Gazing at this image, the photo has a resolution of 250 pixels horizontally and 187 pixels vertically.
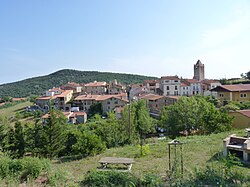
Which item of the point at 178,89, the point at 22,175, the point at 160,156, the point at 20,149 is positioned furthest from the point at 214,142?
the point at 178,89

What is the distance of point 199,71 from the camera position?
6047 cm

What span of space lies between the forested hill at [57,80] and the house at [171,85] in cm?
4316

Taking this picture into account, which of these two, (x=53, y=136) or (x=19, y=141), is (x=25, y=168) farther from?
(x=19, y=141)

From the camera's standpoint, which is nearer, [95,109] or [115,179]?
[115,179]

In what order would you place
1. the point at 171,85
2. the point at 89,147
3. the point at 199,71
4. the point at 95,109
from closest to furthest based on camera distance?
the point at 89,147 < the point at 95,109 < the point at 171,85 < the point at 199,71

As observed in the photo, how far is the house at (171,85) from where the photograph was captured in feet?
148

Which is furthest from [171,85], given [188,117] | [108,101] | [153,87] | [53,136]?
[53,136]

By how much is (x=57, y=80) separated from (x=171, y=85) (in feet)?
223

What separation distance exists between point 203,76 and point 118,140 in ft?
155

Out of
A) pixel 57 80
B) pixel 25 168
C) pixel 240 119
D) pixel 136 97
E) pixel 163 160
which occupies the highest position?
pixel 57 80

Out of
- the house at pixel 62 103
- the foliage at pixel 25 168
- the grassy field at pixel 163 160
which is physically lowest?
the grassy field at pixel 163 160

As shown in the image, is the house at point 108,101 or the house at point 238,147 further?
the house at point 108,101

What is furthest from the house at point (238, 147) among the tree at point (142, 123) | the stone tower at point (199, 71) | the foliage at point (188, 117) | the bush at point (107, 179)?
the stone tower at point (199, 71)

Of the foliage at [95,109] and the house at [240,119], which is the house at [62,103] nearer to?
the foliage at [95,109]
